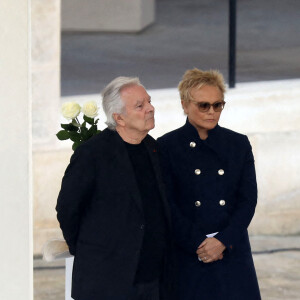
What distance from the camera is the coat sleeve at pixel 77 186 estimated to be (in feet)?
13.3

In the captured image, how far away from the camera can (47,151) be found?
7.39 metres

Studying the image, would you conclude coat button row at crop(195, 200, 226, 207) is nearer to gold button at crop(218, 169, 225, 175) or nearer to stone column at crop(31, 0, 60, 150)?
gold button at crop(218, 169, 225, 175)

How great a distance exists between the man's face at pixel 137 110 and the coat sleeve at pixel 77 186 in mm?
194

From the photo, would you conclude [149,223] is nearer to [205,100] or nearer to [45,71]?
[205,100]

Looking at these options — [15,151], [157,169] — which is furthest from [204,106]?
[15,151]

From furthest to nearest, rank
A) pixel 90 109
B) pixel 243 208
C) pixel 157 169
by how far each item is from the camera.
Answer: pixel 90 109 < pixel 243 208 < pixel 157 169

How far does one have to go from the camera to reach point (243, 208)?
14.5ft

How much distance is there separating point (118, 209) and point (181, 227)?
35 cm

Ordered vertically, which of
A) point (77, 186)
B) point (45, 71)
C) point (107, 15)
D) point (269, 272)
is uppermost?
point (107, 15)

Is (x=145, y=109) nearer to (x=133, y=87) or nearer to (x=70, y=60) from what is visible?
(x=133, y=87)

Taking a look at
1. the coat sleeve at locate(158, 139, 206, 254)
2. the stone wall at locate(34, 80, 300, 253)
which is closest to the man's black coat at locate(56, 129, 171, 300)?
the coat sleeve at locate(158, 139, 206, 254)

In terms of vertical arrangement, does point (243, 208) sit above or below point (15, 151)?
below

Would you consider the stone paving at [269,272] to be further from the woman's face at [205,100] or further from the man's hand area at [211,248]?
the woman's face at [205,100]

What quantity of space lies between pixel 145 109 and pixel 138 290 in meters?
0.68
